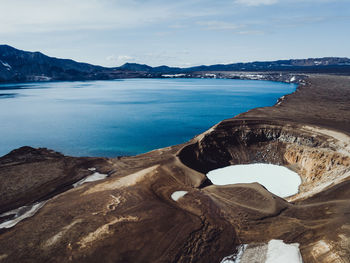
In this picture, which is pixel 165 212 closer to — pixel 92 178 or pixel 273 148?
pixel 92 178

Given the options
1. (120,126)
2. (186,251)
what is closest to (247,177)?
(186,251)

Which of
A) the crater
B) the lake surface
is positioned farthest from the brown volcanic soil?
the lake surface

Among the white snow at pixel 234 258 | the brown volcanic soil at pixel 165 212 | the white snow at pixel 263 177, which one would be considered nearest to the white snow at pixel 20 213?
the brown volcanic soil at pixel 165 212

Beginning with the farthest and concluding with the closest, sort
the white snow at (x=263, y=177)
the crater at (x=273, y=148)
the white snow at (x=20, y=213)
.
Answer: the crater at (x=273, y=148) < the white snow at (x=263, y=177) < the white snow at (x=20, y=213)

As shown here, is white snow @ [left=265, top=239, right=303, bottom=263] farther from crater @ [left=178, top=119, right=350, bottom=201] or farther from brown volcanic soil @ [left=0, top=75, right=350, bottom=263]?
crater @ [left=178, top=119, right=350, bottom=201]

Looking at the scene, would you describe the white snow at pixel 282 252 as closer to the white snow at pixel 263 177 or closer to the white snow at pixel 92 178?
the white snow at pixel 263 177

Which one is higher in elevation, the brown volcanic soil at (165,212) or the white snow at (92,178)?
the brown volcanic soil at (165,212)
